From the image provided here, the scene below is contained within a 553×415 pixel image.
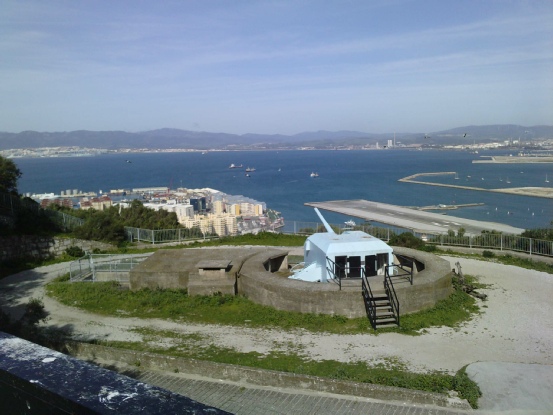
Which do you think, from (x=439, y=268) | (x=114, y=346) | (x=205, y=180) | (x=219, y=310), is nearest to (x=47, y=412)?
(x=114, y=346)

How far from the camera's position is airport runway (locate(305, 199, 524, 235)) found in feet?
150

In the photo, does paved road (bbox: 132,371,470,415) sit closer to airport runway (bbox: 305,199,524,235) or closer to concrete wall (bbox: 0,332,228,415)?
concrete wall (bbox: 0,332,228,415)

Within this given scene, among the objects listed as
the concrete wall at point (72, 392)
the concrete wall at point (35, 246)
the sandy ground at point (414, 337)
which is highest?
the concrete wall at point (72, 392)

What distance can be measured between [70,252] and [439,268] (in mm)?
15667

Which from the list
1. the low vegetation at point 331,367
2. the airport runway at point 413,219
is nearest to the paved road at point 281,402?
the low vegetation at point 331,367

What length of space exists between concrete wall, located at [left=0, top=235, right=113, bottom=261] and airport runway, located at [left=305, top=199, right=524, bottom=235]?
93.6ft

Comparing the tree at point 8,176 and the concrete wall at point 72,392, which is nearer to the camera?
the concrete wall at point 72,392

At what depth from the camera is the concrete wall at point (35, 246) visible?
1921 cm

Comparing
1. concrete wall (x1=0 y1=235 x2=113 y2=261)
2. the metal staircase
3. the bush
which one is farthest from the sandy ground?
the bush

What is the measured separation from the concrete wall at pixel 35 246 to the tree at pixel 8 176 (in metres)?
6.42

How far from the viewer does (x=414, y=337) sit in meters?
10.7

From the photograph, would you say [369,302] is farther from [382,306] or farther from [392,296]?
[392,296]

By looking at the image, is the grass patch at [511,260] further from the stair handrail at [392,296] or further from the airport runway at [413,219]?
the airport runway at [413,219]

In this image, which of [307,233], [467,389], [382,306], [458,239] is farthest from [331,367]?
[307,233]
